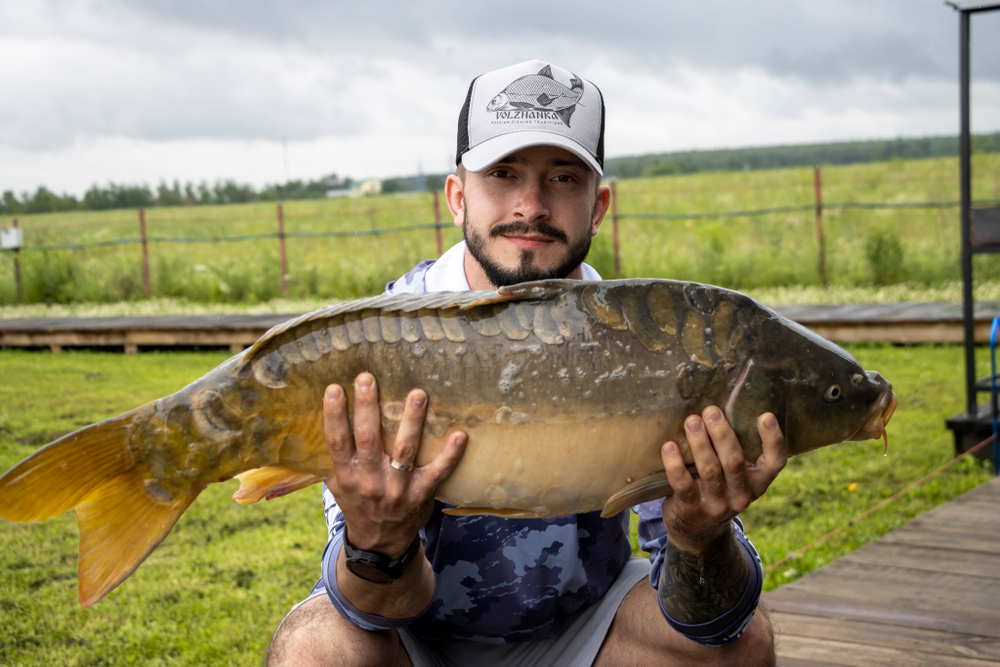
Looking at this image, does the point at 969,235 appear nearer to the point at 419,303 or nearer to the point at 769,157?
the point at 419,303

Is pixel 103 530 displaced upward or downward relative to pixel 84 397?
upward

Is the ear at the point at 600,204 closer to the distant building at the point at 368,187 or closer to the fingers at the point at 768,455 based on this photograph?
the fingers at the point at 768,455

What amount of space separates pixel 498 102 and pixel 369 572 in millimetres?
1249

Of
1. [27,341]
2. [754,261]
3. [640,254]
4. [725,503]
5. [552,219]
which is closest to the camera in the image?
[725,503]

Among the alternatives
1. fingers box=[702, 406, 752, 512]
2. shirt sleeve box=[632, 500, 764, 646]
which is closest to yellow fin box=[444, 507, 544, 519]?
fingers box=[702, 406, 752, 512]

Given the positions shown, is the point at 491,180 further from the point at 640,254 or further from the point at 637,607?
the point at 640,254

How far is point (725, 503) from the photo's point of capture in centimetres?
182

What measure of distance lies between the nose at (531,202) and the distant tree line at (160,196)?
2362 centimetres

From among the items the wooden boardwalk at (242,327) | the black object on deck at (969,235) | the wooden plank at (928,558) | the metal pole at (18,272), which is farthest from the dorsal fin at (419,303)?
the metal pole at (18,272)

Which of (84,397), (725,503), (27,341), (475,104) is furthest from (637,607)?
(27,341)

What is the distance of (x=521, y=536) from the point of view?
7.31 ft

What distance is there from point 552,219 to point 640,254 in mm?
11119

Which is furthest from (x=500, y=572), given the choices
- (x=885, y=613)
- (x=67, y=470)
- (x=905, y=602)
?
(x=905, y=602)

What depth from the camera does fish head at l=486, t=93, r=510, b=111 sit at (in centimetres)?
242
